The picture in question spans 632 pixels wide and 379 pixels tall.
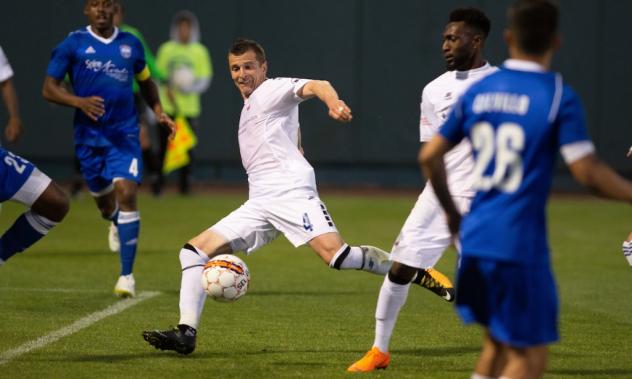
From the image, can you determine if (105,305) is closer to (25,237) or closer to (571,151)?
(25,237)

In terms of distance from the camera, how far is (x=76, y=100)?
9.98 metres

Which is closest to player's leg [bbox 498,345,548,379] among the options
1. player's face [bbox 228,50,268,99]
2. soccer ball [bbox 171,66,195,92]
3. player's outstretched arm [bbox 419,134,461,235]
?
player's outstretched arm [bbox 419,134,461,235]

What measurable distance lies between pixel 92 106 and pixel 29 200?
265 cm

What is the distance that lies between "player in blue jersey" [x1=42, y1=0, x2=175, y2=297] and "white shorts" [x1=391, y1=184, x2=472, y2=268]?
12.0 feet

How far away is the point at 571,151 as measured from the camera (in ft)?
15.2

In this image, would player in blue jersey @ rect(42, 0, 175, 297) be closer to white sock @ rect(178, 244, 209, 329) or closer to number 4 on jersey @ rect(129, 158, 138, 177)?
number 4 on jersey @ rect(129, 158, 138, 177)

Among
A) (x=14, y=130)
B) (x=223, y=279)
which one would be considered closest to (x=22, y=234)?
(x=14, y=130)

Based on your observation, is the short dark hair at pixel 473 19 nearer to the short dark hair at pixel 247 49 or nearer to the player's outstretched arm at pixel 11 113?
the short dark hair at pixel 247 49

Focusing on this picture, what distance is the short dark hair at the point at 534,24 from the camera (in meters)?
4.63

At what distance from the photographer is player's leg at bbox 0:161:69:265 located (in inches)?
290

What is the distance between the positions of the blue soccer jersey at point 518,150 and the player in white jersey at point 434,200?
6.58 feet

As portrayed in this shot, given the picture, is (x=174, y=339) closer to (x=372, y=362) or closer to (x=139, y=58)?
(x=372, y=362)

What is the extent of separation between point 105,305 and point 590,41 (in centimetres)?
1383

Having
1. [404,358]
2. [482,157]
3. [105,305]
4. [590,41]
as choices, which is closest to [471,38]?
[404,358]
